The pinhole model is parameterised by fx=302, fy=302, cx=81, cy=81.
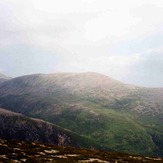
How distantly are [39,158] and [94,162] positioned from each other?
10783 mm

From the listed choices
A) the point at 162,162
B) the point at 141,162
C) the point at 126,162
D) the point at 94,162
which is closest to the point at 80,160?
the point at 94,162

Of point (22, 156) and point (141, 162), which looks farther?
point (141, 162)

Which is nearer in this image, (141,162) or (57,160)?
(57,160)

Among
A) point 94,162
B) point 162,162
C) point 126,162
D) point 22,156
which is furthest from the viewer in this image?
point 162,162

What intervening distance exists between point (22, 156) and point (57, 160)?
20.1 feet

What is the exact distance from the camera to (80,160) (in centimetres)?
5625

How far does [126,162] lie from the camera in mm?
61094

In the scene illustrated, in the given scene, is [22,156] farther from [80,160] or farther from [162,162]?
[162,162]

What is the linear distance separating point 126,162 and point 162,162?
12410mm

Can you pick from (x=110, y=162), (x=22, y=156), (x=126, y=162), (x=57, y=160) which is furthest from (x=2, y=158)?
(x=126, y=162)

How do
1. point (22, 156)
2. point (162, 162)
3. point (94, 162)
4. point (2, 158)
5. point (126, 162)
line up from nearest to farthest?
point (2, 158), point (22, 156), point (94, 162), point (126, 162), point (162, 162)

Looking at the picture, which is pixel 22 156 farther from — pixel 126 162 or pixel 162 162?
pixel 162 162

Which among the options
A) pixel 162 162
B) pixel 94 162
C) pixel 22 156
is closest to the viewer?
pixel 22 156

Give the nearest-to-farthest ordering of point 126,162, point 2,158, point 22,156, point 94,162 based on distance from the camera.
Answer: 1. point 2,158
2. point 22,156
3. point 94,162
4. point 126,162
